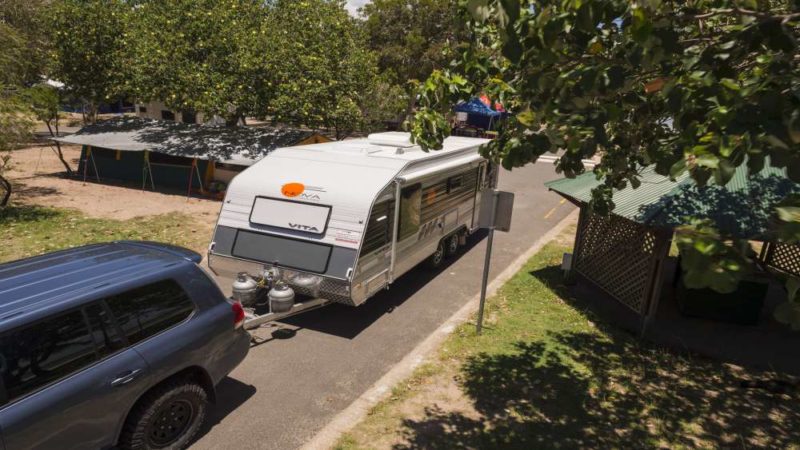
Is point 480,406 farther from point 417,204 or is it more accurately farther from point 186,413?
point 417,204

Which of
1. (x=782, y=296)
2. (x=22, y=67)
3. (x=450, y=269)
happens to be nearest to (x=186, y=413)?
(x=450, y=269)

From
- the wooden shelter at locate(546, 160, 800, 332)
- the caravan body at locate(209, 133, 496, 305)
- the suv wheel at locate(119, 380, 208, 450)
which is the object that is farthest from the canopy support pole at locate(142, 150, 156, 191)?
the suv wheel at locate(119, 380, 208, 450)

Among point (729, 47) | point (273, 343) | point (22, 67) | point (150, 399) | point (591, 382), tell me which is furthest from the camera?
point (22, 67)

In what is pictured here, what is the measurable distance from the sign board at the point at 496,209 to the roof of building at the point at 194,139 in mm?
10618

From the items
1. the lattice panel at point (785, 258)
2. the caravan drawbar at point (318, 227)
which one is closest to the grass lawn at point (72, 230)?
the caravan drawbar at point (318, 227)

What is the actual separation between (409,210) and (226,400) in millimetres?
4624

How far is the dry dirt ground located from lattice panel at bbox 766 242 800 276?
13.6 m

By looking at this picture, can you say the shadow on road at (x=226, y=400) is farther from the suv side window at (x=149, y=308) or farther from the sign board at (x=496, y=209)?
the sign board at (x=496, y=209)

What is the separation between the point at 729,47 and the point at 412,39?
2888cm

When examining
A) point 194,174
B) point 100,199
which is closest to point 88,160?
point 100,199

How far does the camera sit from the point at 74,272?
4.87m

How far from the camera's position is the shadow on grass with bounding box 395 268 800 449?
5695 millimetres

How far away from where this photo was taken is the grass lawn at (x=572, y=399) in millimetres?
5691

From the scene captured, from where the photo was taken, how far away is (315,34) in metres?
17.9
